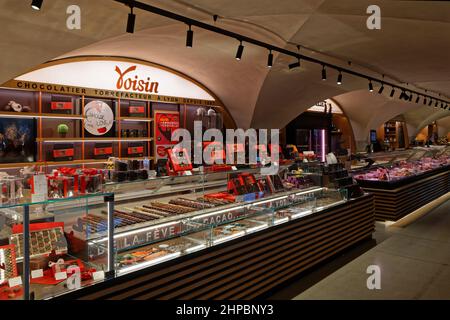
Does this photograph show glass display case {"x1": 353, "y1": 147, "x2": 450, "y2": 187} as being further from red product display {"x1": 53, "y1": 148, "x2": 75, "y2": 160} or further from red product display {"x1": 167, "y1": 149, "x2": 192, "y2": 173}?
red product display {"x1": 53, "y1": 148, "x2": 75, "y2": 160}

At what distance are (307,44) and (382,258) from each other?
12.8 feet

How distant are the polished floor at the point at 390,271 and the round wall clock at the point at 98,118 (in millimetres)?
4914

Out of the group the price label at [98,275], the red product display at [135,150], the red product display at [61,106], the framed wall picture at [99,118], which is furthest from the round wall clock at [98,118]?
the price label at [98,275]

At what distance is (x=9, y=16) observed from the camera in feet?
12.9

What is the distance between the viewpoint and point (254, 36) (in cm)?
598

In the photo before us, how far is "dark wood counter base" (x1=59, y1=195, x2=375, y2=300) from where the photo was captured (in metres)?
2.47

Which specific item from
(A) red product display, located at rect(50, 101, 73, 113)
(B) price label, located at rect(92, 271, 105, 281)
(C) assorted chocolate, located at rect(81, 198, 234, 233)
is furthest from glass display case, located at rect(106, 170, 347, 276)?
(A) red product display, located at rect(50, 101, 73, 113)

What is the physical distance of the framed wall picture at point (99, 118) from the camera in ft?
22.4

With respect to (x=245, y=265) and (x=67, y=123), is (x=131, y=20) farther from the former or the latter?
(x=67, y=123)

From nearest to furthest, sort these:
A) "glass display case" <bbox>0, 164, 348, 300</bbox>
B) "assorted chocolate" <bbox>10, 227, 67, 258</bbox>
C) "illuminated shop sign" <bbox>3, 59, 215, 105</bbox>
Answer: "glass display case" <bbox>0, 164, 348, 300</bbox> → "assorted chocolate" <bbox>10, 227, 67, 258</bbox> → "illuminated shop sign" <bbox>3, 59, 215, 105</bbox>

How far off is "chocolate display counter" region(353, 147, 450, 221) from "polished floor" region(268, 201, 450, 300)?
80 centimetres

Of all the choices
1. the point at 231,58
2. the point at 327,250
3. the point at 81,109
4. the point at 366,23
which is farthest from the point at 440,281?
the point at 81,109

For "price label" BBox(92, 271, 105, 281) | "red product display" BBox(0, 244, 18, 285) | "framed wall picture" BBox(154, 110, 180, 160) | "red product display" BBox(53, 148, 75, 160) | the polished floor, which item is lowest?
the polished floor
